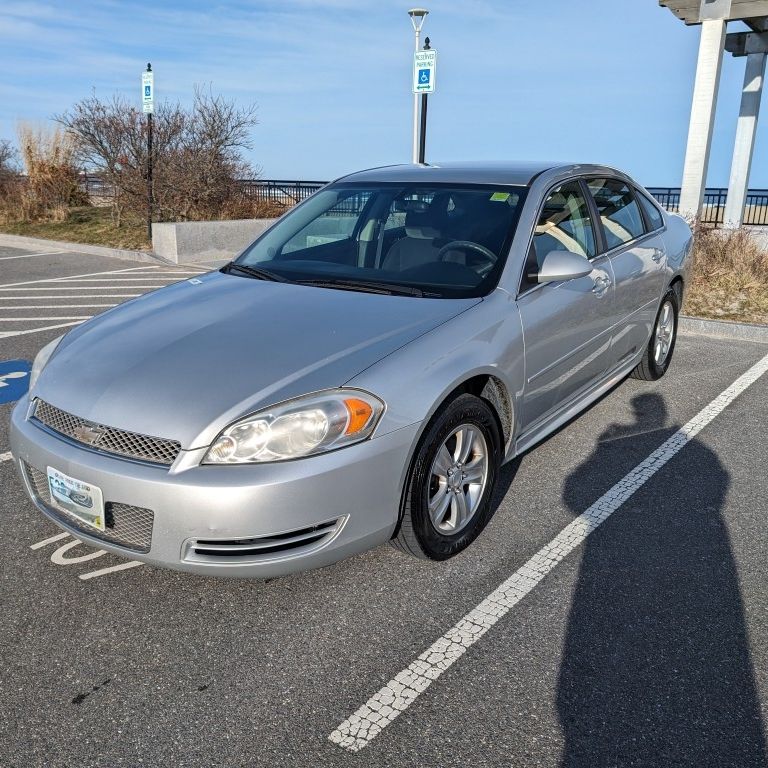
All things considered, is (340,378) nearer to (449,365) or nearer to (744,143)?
(449,365)

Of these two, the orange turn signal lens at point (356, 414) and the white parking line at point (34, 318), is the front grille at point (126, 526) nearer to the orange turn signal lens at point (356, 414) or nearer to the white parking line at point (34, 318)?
the orange turn signal lens at point (356, 414)

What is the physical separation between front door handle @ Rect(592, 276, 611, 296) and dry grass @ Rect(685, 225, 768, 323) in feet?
14.5

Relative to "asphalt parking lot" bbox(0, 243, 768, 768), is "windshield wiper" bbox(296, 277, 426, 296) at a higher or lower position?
higher

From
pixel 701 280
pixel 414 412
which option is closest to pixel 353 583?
pixel 414 412

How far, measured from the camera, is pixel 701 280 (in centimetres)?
927

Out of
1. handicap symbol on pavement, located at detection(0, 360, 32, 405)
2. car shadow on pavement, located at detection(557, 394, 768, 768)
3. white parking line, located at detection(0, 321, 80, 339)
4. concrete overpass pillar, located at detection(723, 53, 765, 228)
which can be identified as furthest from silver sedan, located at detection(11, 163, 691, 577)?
concrete overpass pillar, located at detection(723, 53, 765, 228)

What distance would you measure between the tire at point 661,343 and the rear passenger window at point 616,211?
2.35 feet

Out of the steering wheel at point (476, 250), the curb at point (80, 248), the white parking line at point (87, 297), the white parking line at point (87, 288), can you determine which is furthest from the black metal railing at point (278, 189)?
the steering wheel at point (476, 250)

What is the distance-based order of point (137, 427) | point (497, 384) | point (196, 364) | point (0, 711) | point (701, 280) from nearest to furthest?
point (0, 711), point (137, 427), point (196, 364), point (497, 384), point (701, 280)

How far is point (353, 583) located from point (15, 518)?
1.74 metres

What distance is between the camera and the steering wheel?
3.63m

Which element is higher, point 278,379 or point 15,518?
point 278,379

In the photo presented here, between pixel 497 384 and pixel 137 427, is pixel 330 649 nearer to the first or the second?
pixel 137 427

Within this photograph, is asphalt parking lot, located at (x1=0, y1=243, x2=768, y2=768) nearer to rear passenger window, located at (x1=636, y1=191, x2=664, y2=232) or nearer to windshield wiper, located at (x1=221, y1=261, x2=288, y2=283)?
windshield wiper, located at (x1=221, y1=261, x2=288, y2=283)
